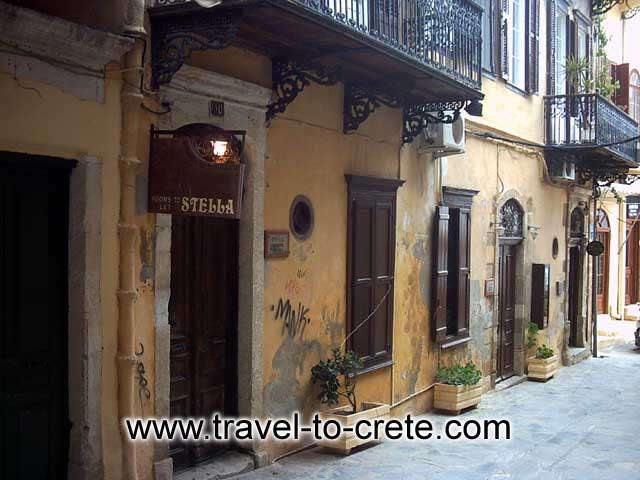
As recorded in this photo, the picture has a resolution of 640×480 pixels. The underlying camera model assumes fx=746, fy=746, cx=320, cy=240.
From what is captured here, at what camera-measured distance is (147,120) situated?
5.63 m

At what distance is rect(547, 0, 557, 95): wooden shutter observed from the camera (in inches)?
559

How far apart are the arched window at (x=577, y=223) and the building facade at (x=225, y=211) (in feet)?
19.4

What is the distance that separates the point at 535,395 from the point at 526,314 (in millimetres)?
1936

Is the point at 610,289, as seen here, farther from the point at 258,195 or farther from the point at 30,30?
the point at 30,30

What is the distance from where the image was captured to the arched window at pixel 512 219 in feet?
42.2

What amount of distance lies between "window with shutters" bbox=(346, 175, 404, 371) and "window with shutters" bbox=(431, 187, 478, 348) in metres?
1.34

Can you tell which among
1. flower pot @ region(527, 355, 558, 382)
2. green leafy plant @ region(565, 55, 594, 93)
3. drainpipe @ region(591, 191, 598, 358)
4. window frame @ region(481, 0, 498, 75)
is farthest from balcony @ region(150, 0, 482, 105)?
drainpipe @ region(591, 191, 598, 358)

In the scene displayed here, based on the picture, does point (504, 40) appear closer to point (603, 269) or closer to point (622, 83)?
point (622, 83)

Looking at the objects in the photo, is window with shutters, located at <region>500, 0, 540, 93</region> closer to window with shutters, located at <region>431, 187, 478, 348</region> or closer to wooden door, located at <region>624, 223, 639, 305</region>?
window with shutters, located at <region>431, 187, 478, 348</region>

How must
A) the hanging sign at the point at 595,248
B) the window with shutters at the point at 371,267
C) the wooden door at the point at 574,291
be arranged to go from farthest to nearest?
1. the wooden door at the point at 574,291
2. the hanging sign at the point at 595,248
3. the window with shutters at the point at 371,267

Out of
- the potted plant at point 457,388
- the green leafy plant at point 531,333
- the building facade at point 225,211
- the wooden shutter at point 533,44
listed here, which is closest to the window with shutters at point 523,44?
the wooden shutter at point 533,44

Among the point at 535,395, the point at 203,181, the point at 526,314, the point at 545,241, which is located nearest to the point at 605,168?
the point at 545,241

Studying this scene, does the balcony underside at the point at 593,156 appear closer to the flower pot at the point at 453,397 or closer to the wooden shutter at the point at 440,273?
the wooden shutter at the point at 440,273

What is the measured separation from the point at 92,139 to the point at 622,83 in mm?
17421
